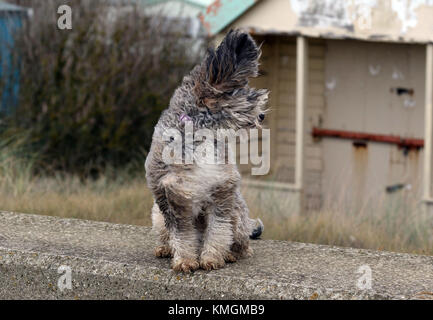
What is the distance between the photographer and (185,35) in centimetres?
952

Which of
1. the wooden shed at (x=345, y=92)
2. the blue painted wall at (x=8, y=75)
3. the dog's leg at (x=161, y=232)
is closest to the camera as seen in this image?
the dog's leg at (x=161, y=232)

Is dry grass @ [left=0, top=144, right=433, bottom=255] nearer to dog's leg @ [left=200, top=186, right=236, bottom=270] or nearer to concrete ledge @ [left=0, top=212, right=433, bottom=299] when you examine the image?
concrete ledge @ [left=0, top=212, right=433, bottom=299]

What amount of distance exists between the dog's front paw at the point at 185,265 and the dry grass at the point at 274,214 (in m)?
2.03

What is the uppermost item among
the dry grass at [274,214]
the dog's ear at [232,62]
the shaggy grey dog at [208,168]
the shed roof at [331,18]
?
the shed roof at [331,18]

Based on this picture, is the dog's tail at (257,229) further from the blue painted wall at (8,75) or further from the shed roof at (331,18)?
the blue painted wall at (8,75)

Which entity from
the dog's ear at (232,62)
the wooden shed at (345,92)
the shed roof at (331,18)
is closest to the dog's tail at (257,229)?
the dog's ear at (232,62)

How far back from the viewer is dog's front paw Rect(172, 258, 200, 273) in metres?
3.74

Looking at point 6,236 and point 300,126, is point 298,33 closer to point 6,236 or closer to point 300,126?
point 300,126

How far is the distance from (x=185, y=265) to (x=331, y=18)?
5002 millimetres

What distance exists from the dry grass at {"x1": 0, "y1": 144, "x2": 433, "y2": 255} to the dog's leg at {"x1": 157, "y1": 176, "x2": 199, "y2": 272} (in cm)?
206

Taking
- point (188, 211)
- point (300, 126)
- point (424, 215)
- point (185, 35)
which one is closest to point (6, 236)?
point (188, 211)

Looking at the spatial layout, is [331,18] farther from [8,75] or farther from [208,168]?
[208,168]

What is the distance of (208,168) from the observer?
3.56m

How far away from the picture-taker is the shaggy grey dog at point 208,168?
340cm
